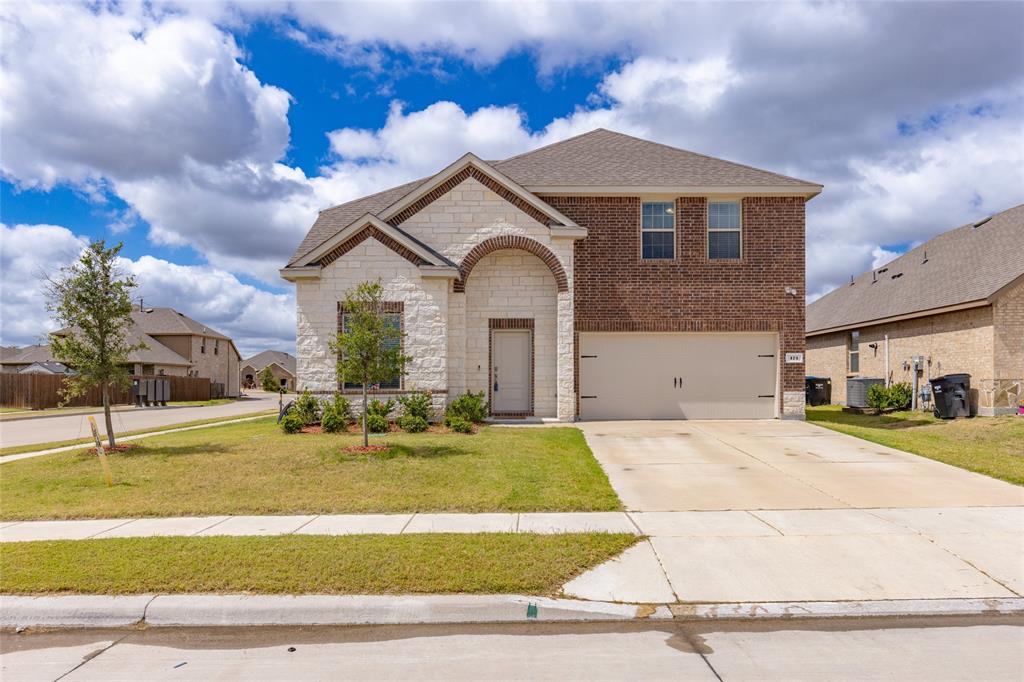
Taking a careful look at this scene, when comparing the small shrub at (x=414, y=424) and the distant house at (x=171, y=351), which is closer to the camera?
the small shrub at (x=414, y=424)

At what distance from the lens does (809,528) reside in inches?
285

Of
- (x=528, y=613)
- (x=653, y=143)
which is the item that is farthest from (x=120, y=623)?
(x=653, y=143)

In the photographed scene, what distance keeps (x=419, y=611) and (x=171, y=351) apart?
53682mm

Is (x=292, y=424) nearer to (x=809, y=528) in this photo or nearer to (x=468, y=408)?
(x=468, y=408)

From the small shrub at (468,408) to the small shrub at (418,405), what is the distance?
522 mm

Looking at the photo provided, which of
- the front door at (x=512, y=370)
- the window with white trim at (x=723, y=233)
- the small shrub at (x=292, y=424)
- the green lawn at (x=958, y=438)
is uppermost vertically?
the window with white trim at (x=723, y=233)

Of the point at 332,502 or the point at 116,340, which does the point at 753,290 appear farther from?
the point at 116,340

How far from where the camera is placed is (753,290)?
685 inches

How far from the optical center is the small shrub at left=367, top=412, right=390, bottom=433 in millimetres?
14648

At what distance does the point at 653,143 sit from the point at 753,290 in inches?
231

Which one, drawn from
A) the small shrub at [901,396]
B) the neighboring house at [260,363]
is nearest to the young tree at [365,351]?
the small shrub at [901,396]

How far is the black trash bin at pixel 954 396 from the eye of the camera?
1822 centimetres

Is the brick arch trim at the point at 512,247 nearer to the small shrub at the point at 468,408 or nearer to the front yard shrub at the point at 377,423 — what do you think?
the small shrub at the point at 468,408

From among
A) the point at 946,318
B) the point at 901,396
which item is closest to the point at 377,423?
the point at 901,396
